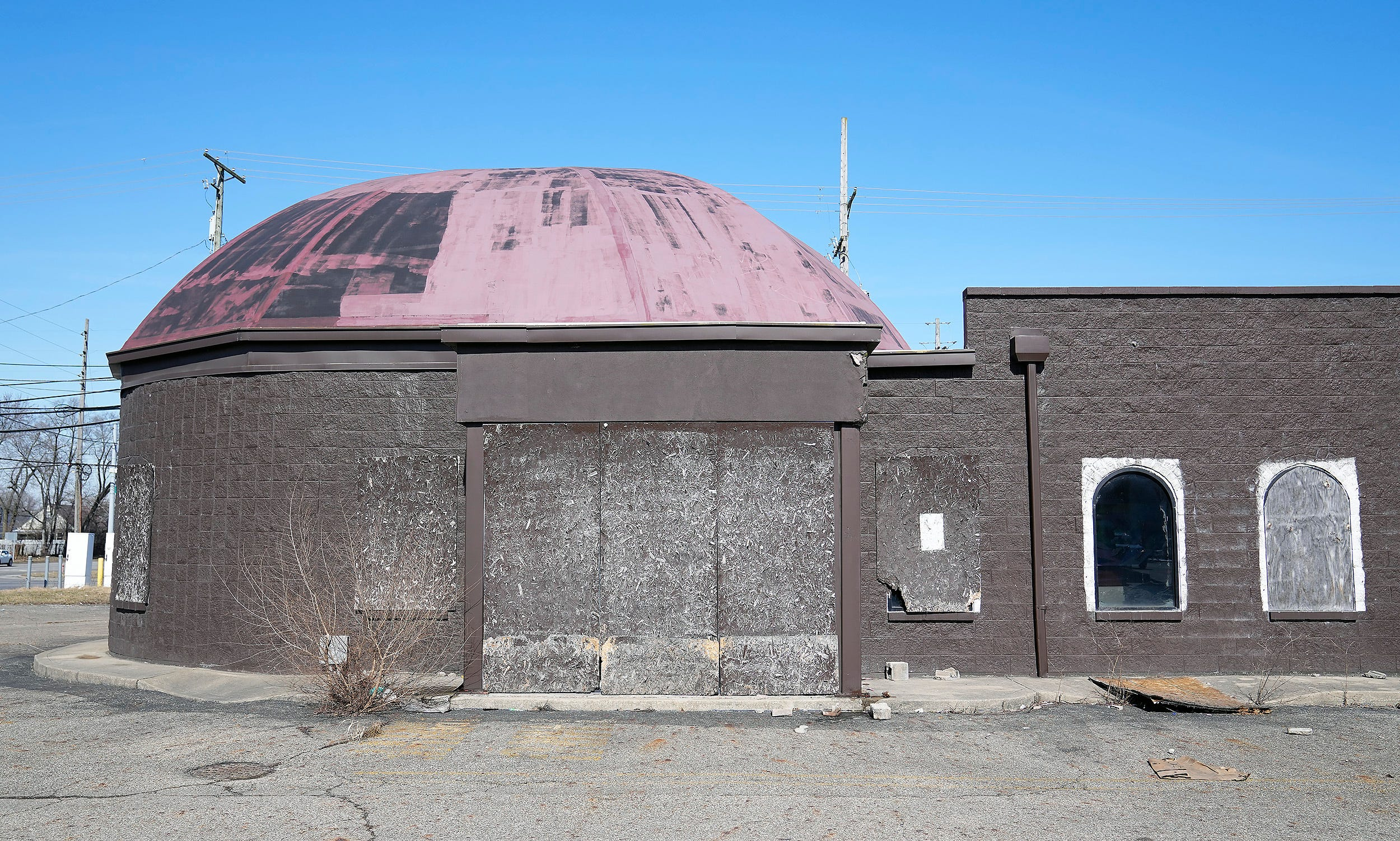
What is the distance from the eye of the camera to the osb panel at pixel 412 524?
11.6 m

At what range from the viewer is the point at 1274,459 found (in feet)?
38.7

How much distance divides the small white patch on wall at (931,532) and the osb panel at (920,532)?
0.05ft

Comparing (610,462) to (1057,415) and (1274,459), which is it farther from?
(1274,459)

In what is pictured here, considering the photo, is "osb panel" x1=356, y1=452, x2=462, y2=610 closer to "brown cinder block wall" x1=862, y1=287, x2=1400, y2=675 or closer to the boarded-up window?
"brown cinder block wall" x1=862, y1=287, x2=1400, y2=675

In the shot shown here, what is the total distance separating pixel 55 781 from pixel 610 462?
17.3 feet

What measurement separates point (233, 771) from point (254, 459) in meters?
5.39

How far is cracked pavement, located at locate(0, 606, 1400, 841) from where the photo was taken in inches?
248

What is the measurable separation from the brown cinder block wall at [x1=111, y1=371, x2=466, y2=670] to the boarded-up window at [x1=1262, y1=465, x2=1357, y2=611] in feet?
30.7

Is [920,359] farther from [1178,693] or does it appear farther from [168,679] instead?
[168,679]

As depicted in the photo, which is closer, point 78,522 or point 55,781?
point 55,781

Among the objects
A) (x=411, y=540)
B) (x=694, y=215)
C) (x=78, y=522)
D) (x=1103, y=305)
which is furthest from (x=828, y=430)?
(x=78, y=522)

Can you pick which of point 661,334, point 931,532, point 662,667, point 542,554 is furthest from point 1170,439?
point 542,554

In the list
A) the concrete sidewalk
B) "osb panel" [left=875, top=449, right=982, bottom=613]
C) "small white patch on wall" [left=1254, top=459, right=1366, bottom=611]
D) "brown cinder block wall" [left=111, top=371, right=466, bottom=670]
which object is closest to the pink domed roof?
"brown cinder block wall" [left=111, top=371, right=466, bottom=670]

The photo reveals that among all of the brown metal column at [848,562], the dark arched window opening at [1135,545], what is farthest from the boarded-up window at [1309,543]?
the brown metal column at [848,562]
